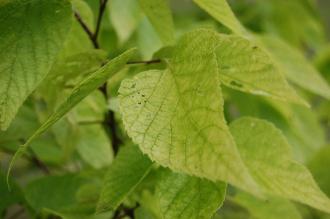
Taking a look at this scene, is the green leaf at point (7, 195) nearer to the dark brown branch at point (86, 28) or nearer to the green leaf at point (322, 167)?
the dark brown branch at point (86, 28)

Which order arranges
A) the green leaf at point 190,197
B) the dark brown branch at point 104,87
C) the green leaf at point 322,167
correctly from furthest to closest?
the green leaf at point 322,167, the dark brown branch at point 104,87, the green leaf at point 190,197

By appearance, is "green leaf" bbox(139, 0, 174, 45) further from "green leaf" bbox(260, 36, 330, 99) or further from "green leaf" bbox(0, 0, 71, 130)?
"green leaf" bbox(260, 36, 330, 99)

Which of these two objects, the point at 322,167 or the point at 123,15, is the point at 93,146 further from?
the point at 322,167

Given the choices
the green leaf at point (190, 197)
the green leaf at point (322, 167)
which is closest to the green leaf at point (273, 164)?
the green leaf at point (190, 197)

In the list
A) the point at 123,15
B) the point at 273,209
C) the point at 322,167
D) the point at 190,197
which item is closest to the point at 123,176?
the point at 190,197

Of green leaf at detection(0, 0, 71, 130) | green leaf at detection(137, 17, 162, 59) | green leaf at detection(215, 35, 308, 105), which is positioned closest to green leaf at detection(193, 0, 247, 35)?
green leaf at detection(215, 35, 308, 105)

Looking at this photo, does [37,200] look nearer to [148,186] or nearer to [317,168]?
[148,186]
